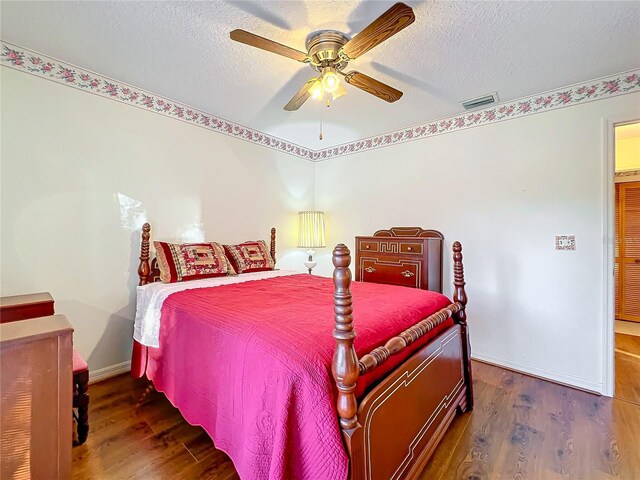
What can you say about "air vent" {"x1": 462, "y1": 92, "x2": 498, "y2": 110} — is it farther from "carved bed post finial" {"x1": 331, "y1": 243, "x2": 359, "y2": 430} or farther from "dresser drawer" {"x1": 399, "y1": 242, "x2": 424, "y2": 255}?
"carved bed post finial" {"x1": 331, "y1": 243, "x2": 359, "y2": 430}

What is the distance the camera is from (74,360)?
63.4 inches

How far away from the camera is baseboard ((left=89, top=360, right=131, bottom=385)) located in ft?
7.63

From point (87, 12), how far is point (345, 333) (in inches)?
89.5

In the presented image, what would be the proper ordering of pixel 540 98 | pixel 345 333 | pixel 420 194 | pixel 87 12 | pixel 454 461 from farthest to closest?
pixel 420 194, pixel 540 98, pixel 87 12, pixel 454 461, pixel 345 333

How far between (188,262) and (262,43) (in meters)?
1.78

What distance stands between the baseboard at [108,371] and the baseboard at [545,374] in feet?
10.7

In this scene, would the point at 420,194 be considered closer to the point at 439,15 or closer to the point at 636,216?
the point at 439,15

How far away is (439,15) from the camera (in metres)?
1.62

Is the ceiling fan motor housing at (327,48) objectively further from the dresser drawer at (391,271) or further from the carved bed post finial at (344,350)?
the dresser drawer at (391,271)

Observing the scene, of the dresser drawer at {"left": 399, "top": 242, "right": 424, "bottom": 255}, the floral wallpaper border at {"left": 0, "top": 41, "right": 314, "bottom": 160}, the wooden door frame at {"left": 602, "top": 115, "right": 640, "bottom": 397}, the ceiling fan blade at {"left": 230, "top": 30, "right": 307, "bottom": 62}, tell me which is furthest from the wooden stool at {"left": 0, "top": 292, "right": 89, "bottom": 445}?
the wooden door frame at {"left": 602, "top": 115, "right": 640, "bottom": 397}

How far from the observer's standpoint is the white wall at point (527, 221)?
91.0 inches

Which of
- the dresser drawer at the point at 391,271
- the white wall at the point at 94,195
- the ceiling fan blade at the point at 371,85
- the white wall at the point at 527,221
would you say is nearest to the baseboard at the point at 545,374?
the white wall at the point at 527,221

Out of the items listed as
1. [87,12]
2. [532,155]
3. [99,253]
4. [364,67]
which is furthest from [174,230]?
[532,155]

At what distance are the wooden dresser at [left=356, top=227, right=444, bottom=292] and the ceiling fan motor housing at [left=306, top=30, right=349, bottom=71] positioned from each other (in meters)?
1.81
